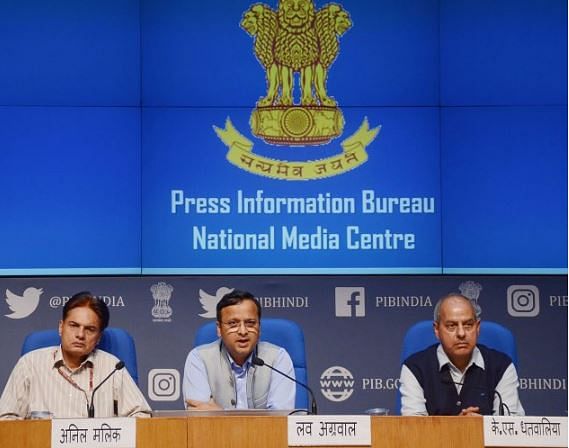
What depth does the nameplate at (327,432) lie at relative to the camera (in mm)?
4422

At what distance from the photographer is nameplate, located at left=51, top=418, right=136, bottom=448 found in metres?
4.36

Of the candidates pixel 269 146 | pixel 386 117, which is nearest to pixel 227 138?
pixel 269 146

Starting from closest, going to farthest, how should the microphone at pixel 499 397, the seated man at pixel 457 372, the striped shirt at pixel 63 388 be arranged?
1. the microphone at pixel 499 397
2. the striped shirt at pixel 63 388
3. the seated man at pixel 457 372

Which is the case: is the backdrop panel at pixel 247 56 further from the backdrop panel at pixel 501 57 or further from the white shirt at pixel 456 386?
the white shirt at pixel 456 386

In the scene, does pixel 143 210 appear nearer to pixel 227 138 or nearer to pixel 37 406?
pixel 227 138

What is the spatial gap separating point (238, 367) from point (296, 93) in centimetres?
174

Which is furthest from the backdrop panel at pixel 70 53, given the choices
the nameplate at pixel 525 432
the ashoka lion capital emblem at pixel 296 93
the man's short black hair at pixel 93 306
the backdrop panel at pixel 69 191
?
the nameplate at pixel 525 432

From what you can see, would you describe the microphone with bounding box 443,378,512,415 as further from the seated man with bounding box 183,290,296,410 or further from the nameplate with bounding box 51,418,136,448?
the nameplate with bounding box 51,418,136,448

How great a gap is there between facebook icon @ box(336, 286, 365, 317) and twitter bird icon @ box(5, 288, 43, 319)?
159 cm

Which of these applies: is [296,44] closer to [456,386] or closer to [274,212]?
[274,212]

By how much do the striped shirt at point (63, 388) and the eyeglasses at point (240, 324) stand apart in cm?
51

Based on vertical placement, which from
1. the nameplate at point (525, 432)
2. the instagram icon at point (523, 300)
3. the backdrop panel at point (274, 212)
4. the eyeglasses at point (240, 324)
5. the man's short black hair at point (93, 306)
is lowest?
the nameplate at point (525, 432)

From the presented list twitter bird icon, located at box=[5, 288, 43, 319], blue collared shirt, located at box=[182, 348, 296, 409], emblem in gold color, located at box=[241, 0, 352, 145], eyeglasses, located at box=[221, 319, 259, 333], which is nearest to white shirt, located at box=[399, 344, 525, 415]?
blue collared shirt, located at box=[182, 348, 296, 409]

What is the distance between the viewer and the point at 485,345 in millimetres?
5648
